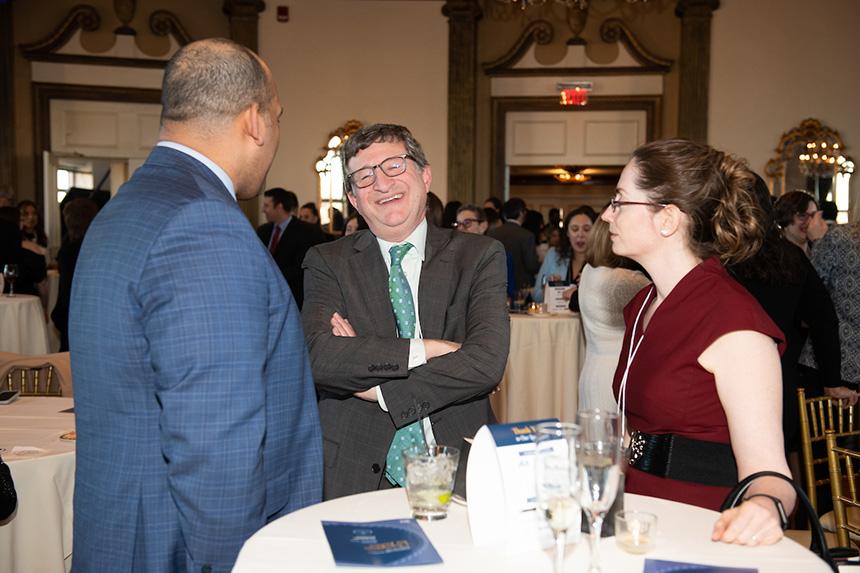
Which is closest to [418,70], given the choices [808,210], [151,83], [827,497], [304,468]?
[151,83]

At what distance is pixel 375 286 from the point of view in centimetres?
252

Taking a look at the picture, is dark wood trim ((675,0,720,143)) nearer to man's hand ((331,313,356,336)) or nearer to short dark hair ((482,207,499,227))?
short dark hair ((482,207,499,227))

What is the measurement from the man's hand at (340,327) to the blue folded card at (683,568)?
3.92 ft

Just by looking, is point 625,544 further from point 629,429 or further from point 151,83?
point 151,83

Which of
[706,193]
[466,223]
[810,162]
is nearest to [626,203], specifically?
[706,193]

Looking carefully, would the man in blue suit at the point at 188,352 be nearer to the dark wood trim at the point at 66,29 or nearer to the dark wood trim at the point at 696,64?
the dark wood trim at the point at 696,64

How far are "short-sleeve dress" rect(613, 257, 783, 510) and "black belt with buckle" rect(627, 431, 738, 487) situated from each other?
1 cm

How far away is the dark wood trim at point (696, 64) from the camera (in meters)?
10.8

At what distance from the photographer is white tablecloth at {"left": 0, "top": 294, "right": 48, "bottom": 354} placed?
659 cm

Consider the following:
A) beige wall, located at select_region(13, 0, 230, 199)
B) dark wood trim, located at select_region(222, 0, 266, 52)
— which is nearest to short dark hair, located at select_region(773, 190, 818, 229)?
dark wood trim, located at select_region(222, 0, 266, 52)

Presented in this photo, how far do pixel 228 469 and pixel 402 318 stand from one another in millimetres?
1065

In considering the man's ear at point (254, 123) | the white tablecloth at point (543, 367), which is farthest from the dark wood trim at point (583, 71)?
the man's ear at point (254, 123)

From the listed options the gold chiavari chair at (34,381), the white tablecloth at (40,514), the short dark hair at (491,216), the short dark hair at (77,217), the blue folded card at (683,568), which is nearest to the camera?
the blue folded card at (683,568)

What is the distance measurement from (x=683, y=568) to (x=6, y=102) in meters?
11.1
